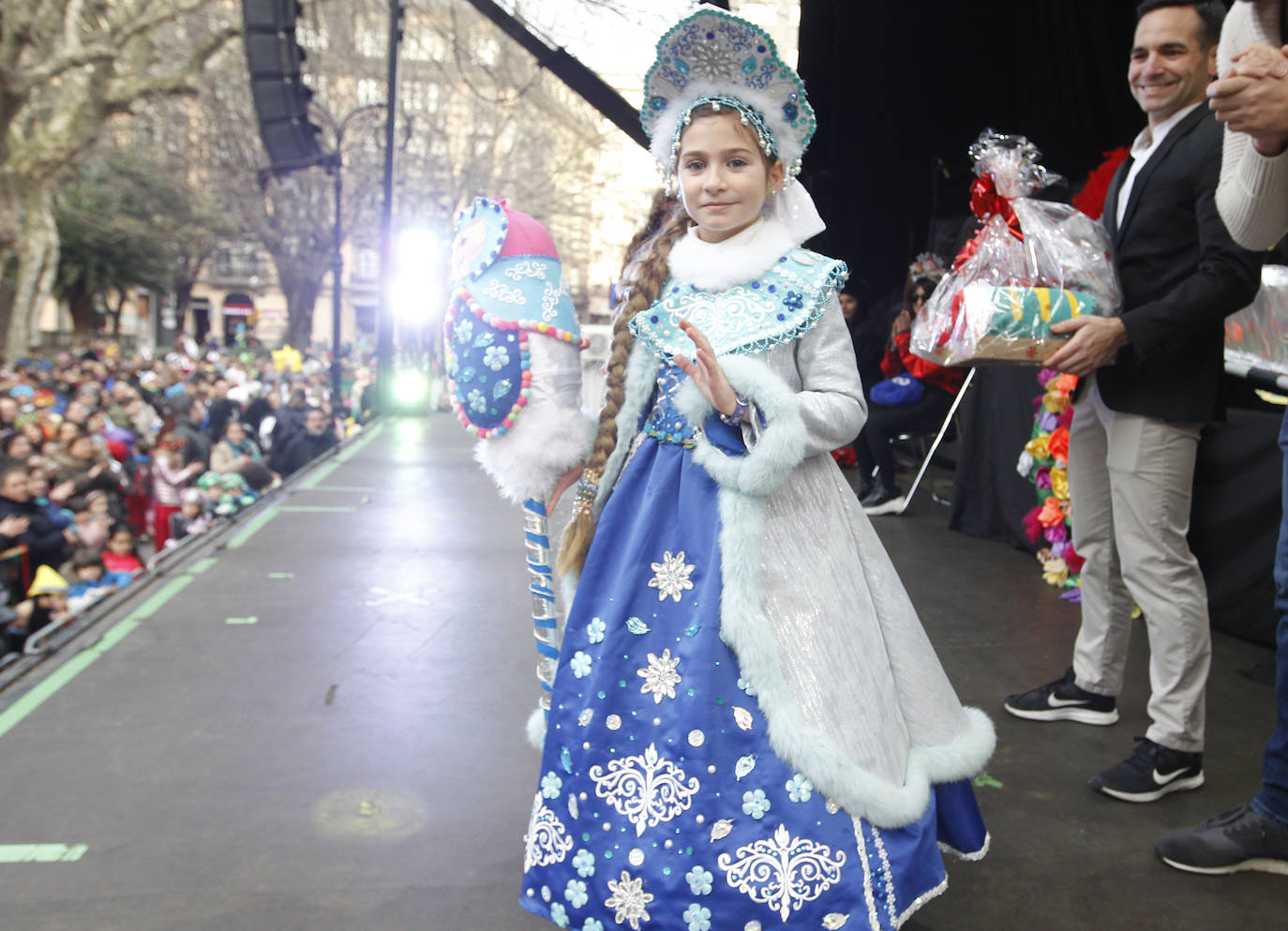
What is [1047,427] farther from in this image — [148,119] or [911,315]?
[148,119]

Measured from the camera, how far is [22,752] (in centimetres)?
305

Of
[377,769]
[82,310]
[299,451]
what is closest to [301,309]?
[82,310]

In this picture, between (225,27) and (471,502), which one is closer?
(471,502)

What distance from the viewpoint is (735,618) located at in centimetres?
180

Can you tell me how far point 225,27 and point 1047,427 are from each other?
15084 mm

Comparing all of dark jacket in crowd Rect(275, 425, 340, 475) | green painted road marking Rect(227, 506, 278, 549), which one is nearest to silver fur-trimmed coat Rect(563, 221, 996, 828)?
green painted road marking Rect(227, 506, 278, 549)

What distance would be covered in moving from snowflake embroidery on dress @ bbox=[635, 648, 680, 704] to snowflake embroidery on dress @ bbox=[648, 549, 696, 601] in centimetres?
11

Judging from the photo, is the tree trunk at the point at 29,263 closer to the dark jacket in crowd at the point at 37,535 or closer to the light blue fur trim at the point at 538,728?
the dark jacket in crowd at the point at 37,535

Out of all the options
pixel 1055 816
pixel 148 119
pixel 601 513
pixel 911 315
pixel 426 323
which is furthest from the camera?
pixel 426 323

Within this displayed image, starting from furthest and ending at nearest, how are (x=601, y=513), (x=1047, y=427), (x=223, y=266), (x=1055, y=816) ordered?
(x=223, y=266), (x=1047, y=427), (x=1055, y=816), (x=601, y=513)

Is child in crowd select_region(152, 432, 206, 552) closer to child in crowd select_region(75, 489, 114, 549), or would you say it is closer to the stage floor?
child in crowd select_region(75, 489, 114, 549)

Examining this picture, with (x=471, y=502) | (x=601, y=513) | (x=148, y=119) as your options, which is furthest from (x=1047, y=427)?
(x=148, y=119)

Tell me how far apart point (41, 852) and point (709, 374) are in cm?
201

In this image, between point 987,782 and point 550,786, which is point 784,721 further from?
point 987,782
